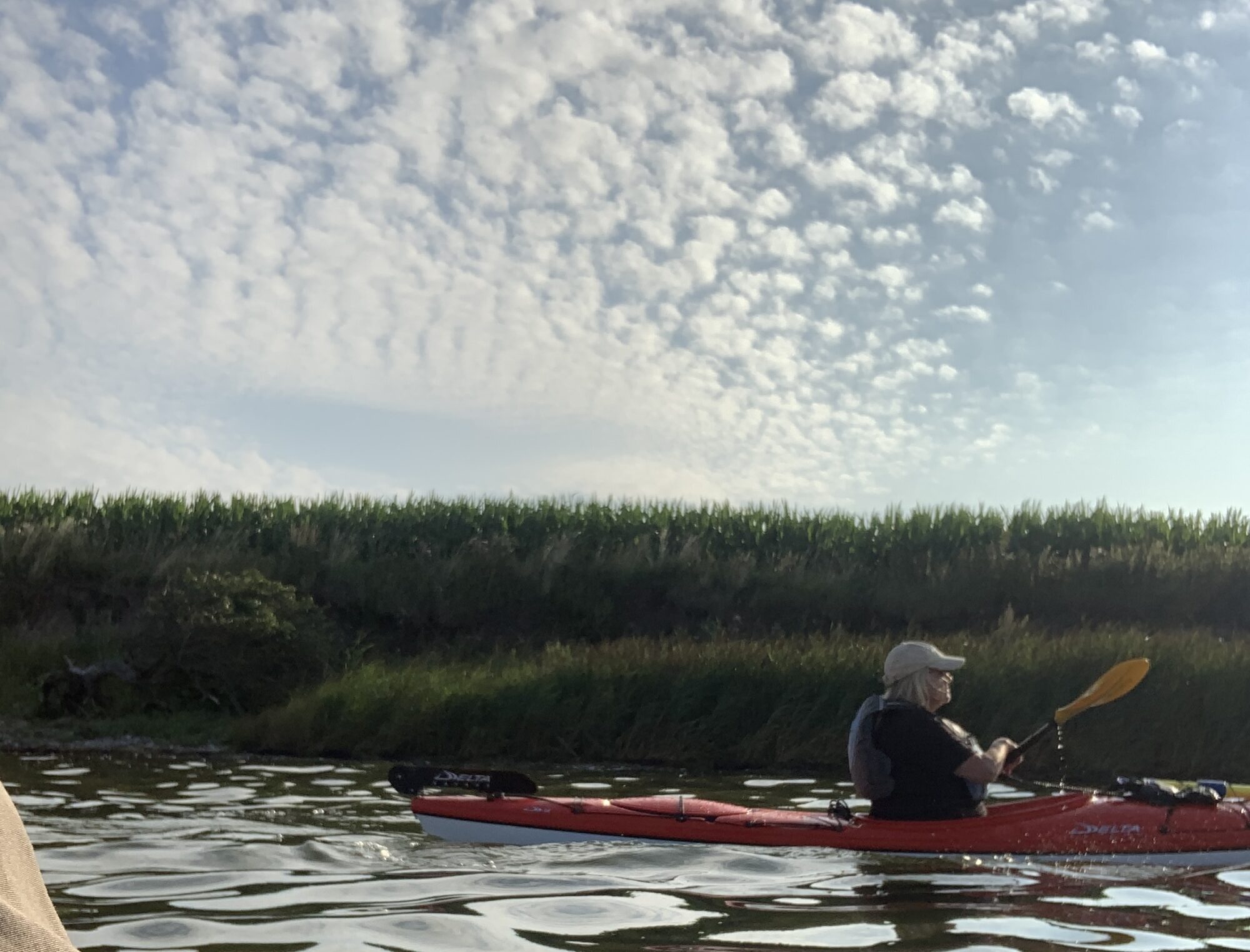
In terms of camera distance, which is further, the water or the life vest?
the life vest

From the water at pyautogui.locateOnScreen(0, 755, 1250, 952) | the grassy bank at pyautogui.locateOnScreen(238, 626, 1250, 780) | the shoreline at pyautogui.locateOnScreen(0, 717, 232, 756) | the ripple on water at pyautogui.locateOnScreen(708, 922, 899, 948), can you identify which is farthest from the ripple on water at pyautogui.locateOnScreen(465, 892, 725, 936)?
the shoreline at pyautogui.locateOnScreen(0, 717, 232, 756)

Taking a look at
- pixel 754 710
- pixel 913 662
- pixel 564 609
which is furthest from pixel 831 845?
pixel 564 609

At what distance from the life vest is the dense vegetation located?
5519 mm

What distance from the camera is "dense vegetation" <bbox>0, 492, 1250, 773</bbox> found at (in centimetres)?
1417

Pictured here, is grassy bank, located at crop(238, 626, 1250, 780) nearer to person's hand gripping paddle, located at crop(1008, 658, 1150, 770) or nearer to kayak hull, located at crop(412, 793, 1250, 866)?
person's hand gripping paddle, located at crop(1008, 658, 1150, 770)

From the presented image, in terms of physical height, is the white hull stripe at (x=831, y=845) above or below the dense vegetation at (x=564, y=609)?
below

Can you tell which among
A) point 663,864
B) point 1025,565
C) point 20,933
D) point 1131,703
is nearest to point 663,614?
point 1025,565

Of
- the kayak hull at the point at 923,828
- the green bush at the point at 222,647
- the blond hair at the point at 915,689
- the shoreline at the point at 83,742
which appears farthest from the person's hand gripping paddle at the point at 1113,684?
the green bush at the point at 222,647

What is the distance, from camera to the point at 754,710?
13930mm

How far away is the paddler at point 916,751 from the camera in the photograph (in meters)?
7.68

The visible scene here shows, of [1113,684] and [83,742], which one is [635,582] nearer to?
[83,742]

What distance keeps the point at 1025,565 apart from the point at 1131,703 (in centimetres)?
850

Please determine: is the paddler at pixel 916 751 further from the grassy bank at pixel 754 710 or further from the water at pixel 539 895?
the grassy bank at pixel 754 710

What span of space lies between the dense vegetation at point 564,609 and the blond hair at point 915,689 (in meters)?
5.69
